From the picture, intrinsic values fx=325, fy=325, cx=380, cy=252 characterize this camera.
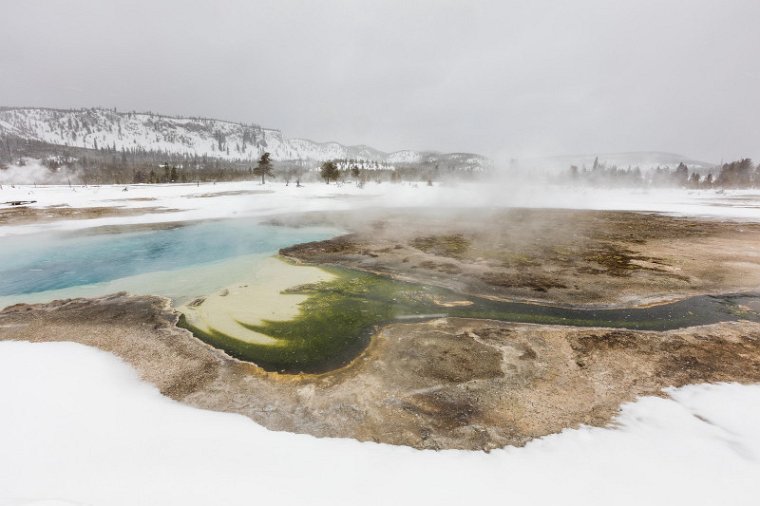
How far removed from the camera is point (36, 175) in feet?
321

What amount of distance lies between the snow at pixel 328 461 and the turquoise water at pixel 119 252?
8608 millimetres

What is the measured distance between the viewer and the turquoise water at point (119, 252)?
472 inches

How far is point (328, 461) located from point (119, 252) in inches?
679

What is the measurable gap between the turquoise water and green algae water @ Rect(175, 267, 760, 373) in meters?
6.95

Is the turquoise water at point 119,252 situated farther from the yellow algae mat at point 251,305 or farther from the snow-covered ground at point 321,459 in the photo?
the snow-covered ground at point 321,459

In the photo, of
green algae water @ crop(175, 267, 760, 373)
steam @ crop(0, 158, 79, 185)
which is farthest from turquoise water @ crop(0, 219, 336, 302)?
steam @ crop(0, 158, 79, 185)

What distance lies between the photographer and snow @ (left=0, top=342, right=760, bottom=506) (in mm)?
3447

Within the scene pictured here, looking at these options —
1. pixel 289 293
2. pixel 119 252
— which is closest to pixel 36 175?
pixel 119 252

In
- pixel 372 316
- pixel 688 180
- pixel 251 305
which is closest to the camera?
pixel 372 316

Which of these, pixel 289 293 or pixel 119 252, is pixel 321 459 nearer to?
pixel 289 293

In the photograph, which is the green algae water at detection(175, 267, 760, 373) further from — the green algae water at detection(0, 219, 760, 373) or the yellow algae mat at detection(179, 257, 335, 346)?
the yellow algae mat at detection(179, 257, 335, 346)

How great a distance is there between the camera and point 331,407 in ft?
16.6

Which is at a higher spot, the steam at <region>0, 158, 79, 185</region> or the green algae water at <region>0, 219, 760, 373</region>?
the steam at <region>0, 158, 79, 185</region>

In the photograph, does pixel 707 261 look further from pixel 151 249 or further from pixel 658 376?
pixel 151 249
